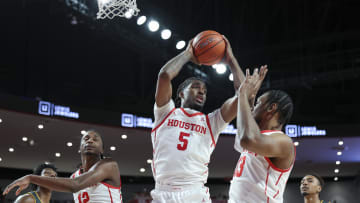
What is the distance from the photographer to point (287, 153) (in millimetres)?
2482

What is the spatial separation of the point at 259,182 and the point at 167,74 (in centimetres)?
107

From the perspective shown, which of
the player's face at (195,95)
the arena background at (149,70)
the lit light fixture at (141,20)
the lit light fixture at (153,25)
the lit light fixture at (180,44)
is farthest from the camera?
the arena background at (149,70)

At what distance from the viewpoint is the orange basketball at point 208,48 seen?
128 inches

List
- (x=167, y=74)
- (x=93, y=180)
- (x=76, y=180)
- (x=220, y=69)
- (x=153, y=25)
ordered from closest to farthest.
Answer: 1. (x=167, y=74)
2. (x=76, y=180)
3. (x=93, y=180)
4. (x=153, y=25)
5. (x=220, y=69)

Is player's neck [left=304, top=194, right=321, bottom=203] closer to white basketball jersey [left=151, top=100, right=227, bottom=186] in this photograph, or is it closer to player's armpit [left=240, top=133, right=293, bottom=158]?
white basketball jersey [left=151, top=100, right=227, bottom=186]

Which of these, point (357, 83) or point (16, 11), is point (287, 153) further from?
point (357, 83)

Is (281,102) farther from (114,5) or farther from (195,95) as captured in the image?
(114,5)

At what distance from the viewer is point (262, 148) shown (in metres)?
2.31

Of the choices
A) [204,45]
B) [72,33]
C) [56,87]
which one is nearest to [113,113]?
[56,87]

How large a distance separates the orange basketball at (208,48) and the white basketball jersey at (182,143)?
429mm

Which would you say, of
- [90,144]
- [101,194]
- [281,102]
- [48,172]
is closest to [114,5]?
[48,172]

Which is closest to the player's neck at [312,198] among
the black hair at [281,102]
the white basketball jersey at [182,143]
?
the white basketball jersey at [182,143]

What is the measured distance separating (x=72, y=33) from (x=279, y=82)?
718cm

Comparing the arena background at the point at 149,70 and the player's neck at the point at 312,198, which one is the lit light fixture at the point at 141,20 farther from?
the player's neck at the point at 312,198
